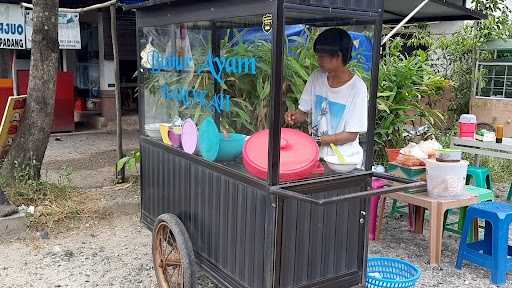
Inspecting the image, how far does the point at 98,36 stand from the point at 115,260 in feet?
22.9

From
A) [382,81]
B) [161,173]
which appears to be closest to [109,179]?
[161,173]

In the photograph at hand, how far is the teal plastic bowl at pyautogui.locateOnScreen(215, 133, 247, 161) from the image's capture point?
9.05 ft

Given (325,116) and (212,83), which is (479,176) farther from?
(212,83)

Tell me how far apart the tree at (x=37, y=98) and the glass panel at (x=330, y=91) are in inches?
130

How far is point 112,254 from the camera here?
410 cm

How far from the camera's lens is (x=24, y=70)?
9.15 m

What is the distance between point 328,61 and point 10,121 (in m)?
3.59

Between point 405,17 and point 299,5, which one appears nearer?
point 299,5

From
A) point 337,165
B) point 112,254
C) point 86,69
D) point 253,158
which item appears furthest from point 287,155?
point 86,69

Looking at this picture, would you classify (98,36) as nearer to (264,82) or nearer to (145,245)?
(145,245)

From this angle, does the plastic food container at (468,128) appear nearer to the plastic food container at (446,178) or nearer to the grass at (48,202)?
the plastic food container at (446,178)

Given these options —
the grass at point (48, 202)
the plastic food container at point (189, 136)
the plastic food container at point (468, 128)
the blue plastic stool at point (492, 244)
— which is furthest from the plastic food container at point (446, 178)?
the grass at point (48, 202)

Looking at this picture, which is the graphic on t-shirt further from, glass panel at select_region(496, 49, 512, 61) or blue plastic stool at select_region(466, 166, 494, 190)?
glass panel at select_region(496, 49, 512, 61)

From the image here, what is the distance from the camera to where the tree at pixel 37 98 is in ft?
16.4
